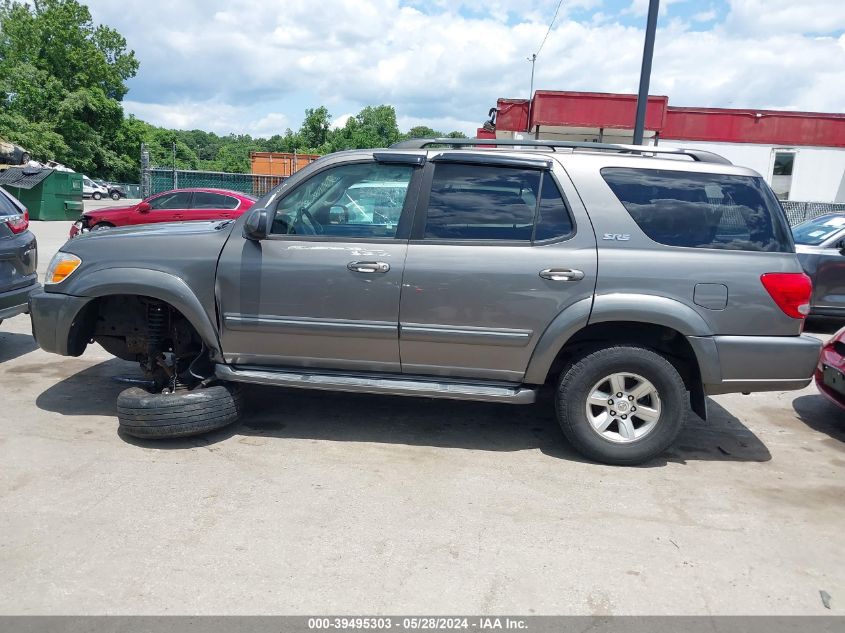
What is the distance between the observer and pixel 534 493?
12.6ft

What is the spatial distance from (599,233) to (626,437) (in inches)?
52.7

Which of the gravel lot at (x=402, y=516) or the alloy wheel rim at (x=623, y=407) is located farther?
the alloy wheel rim at (x=623, y=407)

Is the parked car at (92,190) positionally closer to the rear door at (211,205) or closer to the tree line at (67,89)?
the tree line at (67,89)

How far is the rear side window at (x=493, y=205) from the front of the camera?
13.8 ft

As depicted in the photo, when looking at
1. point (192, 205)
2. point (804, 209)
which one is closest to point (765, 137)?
point (804, 209)

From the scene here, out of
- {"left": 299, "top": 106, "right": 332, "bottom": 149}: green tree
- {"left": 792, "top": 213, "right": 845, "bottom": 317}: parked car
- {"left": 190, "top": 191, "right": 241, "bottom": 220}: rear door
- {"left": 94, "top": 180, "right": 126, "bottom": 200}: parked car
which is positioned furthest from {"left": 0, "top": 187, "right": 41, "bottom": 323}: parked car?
{"left": 299, "top": 106, "right": 332, "bottom": 149}: green tree

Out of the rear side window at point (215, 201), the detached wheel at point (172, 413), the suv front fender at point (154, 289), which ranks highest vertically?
the rear side window at point (215, 201)

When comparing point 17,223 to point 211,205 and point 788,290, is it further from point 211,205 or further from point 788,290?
point 211,205

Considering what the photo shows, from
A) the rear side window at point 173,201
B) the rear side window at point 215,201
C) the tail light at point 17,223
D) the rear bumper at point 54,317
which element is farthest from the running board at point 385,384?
the rear side window at point 173,201

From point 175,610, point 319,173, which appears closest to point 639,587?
point 175,610

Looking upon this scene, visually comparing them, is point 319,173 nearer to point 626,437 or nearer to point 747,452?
point 626,437

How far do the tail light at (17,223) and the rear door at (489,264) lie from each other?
420cm

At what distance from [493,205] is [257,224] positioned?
1.53 m

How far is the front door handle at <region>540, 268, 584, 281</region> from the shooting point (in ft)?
13.4
